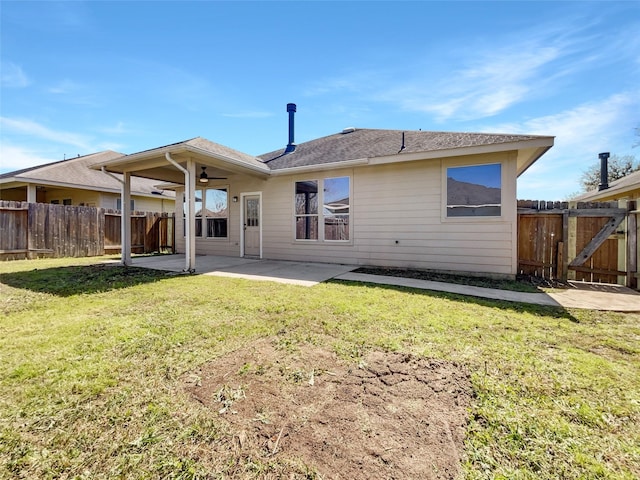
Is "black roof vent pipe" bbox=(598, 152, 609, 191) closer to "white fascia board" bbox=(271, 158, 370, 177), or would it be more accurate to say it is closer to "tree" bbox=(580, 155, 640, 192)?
"tree" bbox=(580, 155, 640, 192)

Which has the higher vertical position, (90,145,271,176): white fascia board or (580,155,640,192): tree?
(580,155,640,192): tree

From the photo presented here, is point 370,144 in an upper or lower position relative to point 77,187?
upper

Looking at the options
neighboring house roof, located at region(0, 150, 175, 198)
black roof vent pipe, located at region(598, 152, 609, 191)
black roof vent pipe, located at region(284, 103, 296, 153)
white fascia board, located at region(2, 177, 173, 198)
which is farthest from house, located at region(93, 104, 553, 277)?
black roof vent pipe, located at region(598, 152, 609, 191)

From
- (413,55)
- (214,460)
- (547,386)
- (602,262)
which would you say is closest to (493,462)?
(547,386)

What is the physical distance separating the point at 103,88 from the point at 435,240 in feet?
39.6

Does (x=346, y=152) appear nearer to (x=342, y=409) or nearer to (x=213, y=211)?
(x=213, y=211)

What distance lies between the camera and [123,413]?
1.79 metres

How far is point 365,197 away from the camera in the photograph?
7902mm

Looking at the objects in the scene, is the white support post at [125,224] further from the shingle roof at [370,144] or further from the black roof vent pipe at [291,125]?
the black roof vent pipe at [291,125]

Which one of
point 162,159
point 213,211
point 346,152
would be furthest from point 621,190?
point 162,159

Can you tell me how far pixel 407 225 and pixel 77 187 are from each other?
15166 millimetres

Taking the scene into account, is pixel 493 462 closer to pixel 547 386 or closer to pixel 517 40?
pixel 547 386

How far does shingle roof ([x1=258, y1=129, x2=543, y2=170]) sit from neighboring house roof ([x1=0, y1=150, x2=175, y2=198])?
758 centimetres

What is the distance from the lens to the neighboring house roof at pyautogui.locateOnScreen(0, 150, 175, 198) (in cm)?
1231
